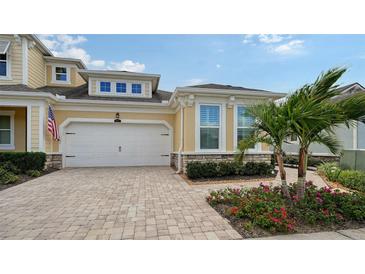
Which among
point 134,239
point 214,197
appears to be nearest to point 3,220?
point 134,239

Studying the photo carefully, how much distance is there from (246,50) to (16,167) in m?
Result: 10.7

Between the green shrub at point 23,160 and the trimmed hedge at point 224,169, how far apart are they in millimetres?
6402

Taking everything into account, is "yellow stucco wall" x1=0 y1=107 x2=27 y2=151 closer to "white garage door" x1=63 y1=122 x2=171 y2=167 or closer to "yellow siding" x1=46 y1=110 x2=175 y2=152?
"yellow siding" x1=46 y1=110 x2=175 y2=152

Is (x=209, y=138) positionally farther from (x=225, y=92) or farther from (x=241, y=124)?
(x=225, y=92)

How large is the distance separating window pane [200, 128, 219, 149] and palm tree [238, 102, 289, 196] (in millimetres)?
3702

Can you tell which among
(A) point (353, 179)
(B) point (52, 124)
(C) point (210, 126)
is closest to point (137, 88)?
(B) point (52, 124)

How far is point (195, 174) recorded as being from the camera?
6953 millimetres

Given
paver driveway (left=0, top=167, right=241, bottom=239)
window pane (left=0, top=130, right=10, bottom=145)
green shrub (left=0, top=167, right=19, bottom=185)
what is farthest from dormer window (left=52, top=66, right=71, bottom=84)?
paver driveway (left=0, top=167, right=241, bottom=239)

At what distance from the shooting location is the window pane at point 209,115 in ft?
26.3

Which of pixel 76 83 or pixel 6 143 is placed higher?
pixel 76 83

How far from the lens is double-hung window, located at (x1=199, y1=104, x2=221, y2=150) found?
802 centimetres

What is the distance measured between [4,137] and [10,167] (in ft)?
9.87
